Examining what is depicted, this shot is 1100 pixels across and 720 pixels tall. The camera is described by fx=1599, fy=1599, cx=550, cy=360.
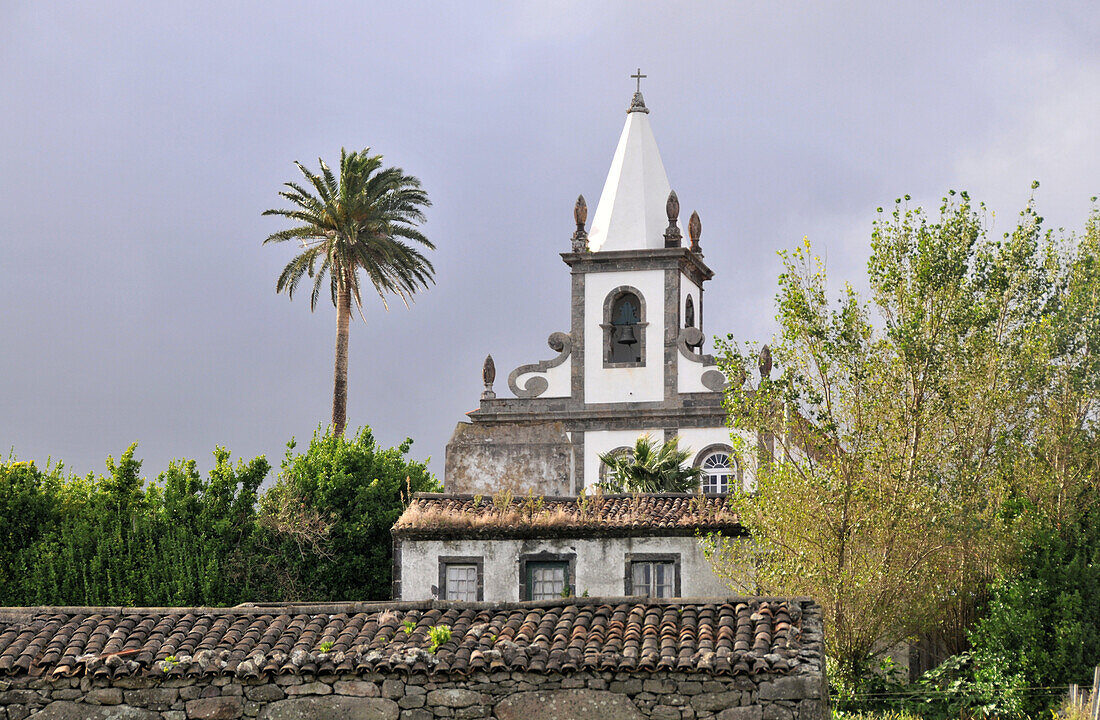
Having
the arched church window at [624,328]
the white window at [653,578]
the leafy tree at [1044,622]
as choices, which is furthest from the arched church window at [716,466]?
the leafy tree at [1044,622]

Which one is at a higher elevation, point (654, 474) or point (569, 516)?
point (654, 474)

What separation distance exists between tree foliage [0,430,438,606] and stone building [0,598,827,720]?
16266 millimetres

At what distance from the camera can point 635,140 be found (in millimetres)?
50062

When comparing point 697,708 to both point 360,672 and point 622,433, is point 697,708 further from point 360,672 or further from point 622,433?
point 622,433

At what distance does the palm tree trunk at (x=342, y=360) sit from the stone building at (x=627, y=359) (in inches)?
176

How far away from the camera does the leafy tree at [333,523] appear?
120ft

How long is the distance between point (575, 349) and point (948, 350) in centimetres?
2089

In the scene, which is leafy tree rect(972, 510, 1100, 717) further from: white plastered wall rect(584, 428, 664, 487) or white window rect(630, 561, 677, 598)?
white plastered wall rect(584, 428, 664, 487)

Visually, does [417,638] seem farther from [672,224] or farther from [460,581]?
[672,224]

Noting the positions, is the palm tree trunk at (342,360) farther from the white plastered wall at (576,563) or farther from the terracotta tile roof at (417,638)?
the terracotta tile roof at (417,638)

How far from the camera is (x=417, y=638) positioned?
59.6 ft

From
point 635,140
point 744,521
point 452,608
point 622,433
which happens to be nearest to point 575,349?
point 622,433

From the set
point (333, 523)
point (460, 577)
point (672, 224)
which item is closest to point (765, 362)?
point (672, 224)

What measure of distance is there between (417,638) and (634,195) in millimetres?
31774
